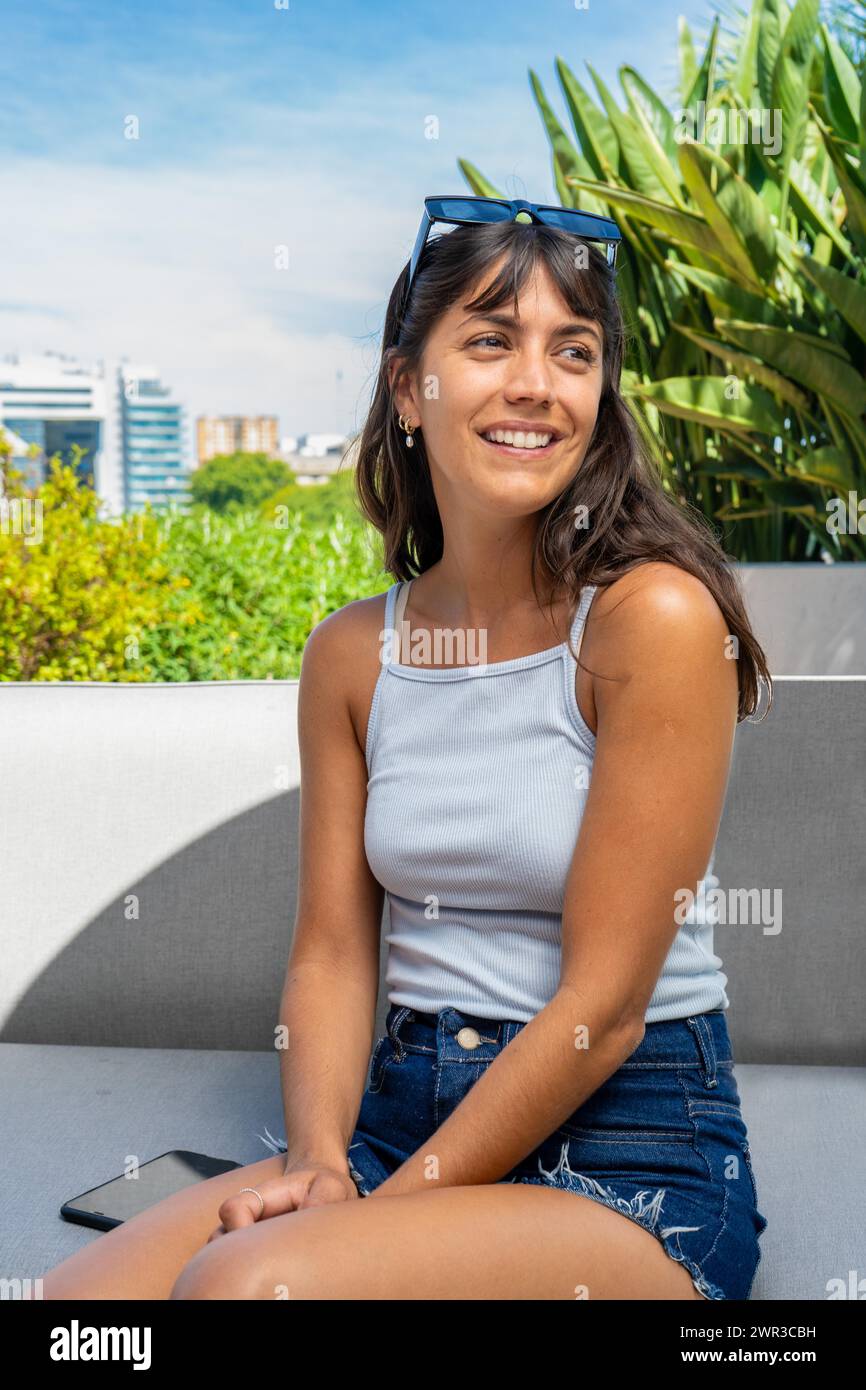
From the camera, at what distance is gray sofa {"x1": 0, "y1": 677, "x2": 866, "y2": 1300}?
1854 millimetres

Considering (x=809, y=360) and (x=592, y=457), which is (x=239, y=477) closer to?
(x=809, y=360)

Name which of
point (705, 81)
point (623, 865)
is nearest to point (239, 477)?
point (705, 81)

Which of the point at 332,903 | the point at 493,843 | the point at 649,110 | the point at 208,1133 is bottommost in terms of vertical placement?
the point at 208,1133

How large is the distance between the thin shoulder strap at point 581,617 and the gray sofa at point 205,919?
0.61 meters

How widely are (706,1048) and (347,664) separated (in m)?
0.61

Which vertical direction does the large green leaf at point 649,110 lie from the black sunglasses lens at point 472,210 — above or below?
above

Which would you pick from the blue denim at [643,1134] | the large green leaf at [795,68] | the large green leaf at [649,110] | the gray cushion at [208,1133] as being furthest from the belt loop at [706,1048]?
the large green leaf at [649,110]

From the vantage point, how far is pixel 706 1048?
1.38 meters

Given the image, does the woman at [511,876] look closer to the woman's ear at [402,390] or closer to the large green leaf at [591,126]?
the woman's ear at [402,390]

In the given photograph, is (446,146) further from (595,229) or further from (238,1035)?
(238,1035)

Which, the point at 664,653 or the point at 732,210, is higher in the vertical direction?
the point at 732,210

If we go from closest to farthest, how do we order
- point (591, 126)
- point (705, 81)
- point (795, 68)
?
point (795, 68), point (591, 126), point (705, 81)

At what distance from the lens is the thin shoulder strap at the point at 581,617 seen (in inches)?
56.0
